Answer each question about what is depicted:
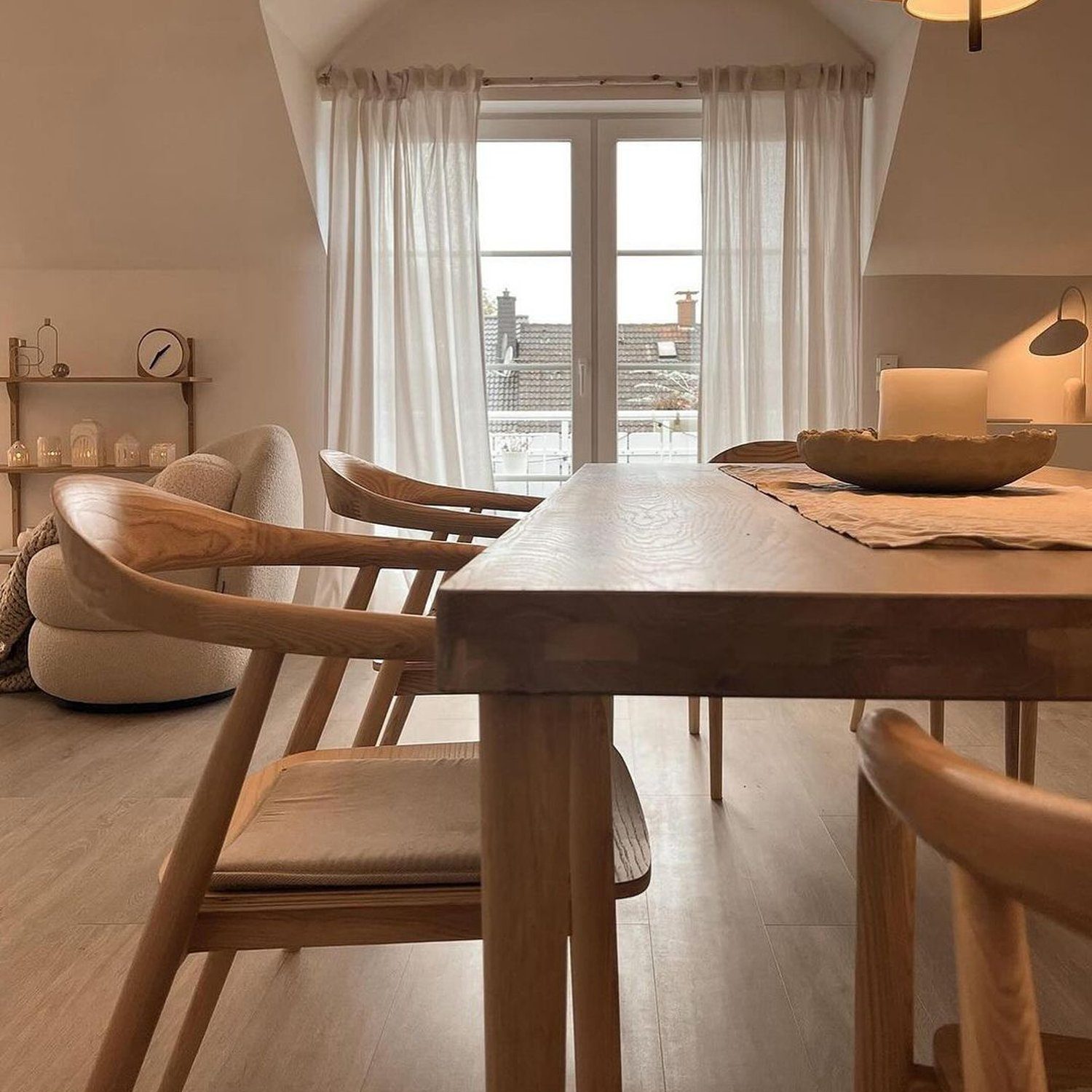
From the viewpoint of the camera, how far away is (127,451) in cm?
450

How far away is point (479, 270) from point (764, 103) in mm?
1317

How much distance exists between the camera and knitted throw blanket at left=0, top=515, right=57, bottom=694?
3303 mm

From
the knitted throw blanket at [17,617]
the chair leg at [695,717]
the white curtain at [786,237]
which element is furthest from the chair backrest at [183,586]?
the white curtain at [786,237]

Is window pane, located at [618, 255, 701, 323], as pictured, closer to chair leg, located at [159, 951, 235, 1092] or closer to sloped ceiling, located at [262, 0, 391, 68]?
sloped ceiling, located at [262, 0, 391, 68]

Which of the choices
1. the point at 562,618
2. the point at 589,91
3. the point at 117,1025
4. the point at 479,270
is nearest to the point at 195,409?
the point at 479,270

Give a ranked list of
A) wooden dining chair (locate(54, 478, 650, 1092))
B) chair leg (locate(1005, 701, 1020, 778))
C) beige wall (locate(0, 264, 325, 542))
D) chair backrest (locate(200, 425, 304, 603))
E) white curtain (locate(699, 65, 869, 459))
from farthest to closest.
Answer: beige wall (locate(0, 264, 325, 542)), white curtain (locate(699, 65, 869, 459)), chair backrest (locate(200, 425, 304, 603)), chair leg (locate(1005, 701, 1020, 778)), wooden dining chair (locate(54, 478, 650, 1092))

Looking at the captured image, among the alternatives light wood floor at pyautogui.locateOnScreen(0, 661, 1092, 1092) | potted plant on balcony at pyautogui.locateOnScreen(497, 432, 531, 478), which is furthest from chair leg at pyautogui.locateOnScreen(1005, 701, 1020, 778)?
potted plant on balcony at pyautogui.locateOnScreen(497, 432, 531, 478)

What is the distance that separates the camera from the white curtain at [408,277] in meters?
4.33

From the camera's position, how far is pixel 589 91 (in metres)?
4.39

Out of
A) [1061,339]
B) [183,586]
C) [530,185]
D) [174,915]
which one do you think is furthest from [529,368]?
[174,915]

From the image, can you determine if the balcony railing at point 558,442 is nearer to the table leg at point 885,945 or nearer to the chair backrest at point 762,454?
the chair backrest at point 762,454

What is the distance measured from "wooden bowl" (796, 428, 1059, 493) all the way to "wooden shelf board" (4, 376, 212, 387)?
3598mm

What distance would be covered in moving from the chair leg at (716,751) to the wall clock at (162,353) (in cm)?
306

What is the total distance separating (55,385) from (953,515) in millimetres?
4458
